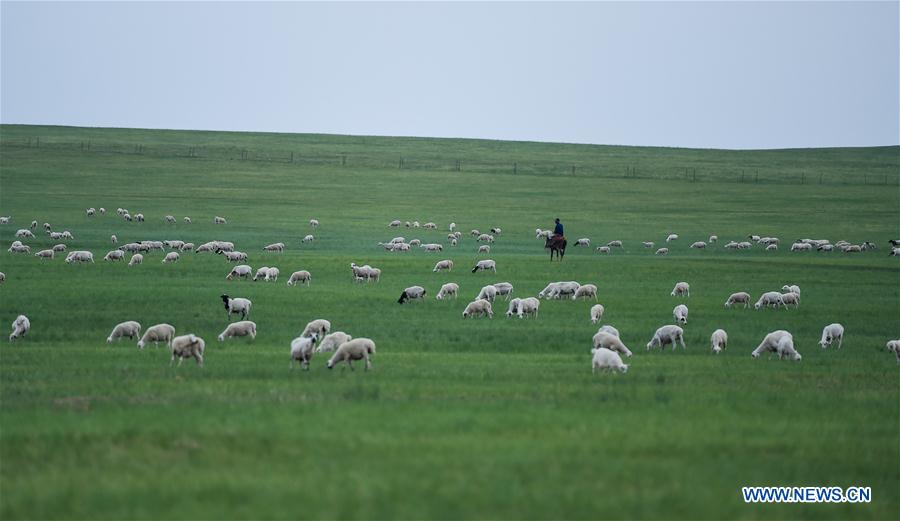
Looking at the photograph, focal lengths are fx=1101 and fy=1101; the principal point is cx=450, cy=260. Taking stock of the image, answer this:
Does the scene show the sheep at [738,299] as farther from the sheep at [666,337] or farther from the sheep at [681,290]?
the sheep at [666,337]

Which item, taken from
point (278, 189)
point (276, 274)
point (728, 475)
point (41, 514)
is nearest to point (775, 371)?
point (728, 475)

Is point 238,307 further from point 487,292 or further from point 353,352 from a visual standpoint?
point 353,352

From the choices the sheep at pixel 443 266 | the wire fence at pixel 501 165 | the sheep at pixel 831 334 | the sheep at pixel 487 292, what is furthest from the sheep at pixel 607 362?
the wire fence at pixel 501 165

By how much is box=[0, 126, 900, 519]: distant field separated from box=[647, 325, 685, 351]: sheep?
0.70 metres

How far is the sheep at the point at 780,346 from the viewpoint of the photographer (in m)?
23.8

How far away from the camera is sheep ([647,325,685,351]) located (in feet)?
84.3

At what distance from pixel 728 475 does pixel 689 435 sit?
1959 millimetres

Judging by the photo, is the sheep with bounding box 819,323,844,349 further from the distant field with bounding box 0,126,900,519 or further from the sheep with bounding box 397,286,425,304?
the sheep with bounding box 397,286,425,304

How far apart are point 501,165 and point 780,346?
348 feet

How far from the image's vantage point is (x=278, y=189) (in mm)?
98062

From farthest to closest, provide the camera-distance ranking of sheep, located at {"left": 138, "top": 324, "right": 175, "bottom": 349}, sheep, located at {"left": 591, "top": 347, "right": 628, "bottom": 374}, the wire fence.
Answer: the wire fence, sheep, located at {"left": 138, "top": 324, "right": 175, "bottom": 349}, sheep, located at {"left": 591, "top": 347, "right": 628, "bottom": 374}

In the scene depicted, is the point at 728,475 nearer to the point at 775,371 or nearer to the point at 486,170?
the point at 775,371

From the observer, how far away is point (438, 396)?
1750 cm

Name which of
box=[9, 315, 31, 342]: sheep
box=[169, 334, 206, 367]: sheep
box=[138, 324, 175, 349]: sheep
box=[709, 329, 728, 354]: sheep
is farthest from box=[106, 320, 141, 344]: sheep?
box=[709, 329, 728, 354]: sheep
